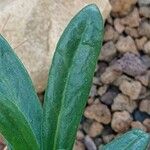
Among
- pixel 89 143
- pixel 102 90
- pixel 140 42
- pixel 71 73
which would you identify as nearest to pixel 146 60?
pixel 140 42

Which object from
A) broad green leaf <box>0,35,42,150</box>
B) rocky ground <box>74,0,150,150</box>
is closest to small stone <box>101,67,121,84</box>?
rocky ground <box>74,0,150,150</box>

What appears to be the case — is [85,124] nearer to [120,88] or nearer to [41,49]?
[120,88]

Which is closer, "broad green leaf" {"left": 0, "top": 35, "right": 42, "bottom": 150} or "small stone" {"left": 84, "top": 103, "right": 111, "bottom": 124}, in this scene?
"broad green leaf" {"left": 0, "top": 35, "right": 42, "bottom": 150}

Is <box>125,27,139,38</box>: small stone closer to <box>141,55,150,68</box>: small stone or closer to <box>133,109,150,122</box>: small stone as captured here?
<box>141,55,150,68</box>: small stone

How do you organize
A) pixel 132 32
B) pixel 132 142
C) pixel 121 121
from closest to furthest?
pixel 132 142
pixel 121 121
pixel 132 32

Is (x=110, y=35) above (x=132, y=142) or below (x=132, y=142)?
below

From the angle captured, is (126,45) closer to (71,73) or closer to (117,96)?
(117,96)
